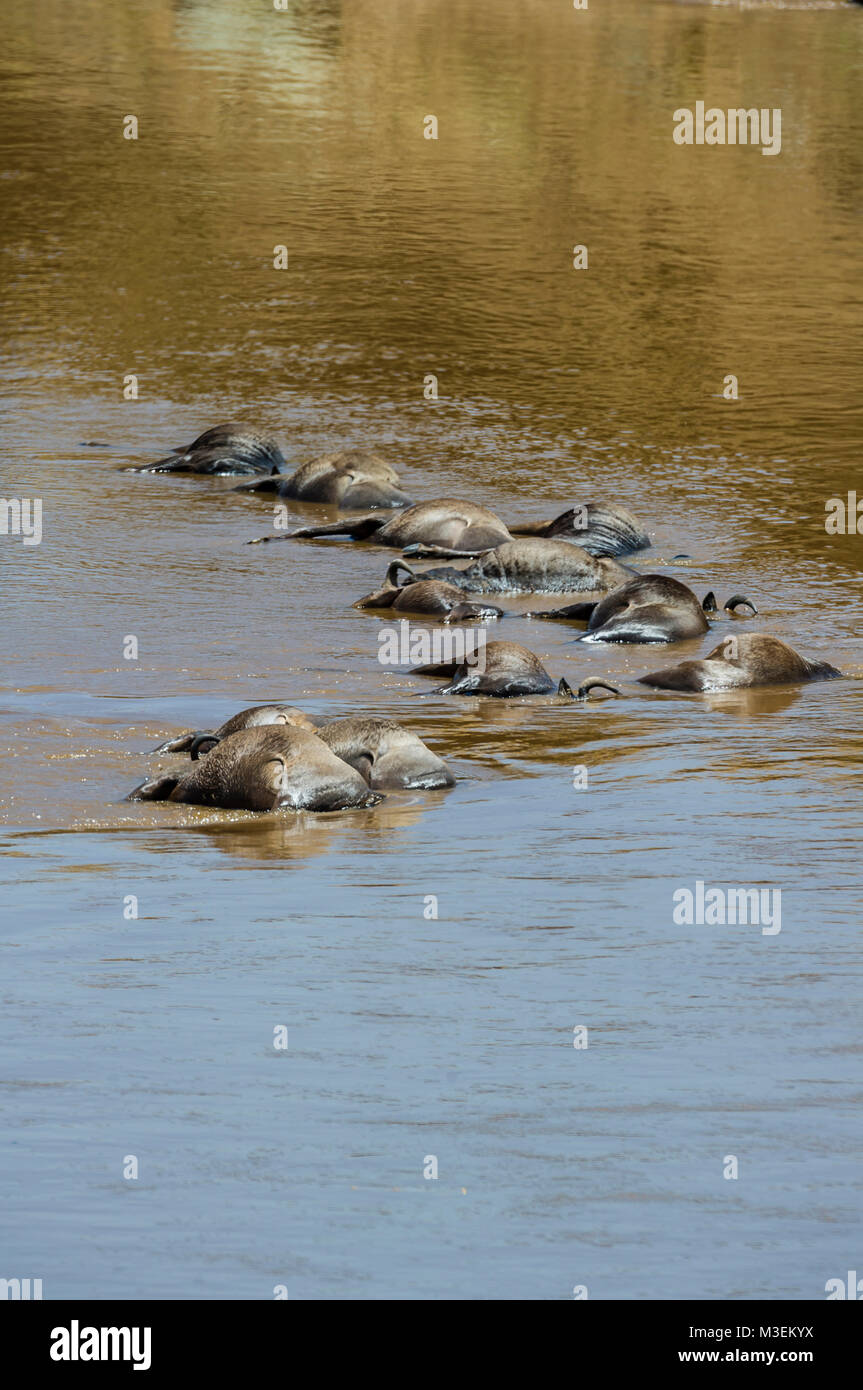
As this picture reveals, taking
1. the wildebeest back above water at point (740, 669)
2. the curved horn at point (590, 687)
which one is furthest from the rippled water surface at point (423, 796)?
the wildebeest back above water at point (740, 669)

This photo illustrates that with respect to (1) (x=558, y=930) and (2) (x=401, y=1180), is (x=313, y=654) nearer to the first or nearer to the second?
(1) (x=558, y=930)

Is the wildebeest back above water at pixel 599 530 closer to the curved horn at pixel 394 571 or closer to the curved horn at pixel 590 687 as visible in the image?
the curved horn at pixel 394 571

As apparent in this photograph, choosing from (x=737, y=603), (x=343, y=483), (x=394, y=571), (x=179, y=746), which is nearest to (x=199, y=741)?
(x=179, y=746)

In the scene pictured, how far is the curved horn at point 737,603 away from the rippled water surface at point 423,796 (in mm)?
120

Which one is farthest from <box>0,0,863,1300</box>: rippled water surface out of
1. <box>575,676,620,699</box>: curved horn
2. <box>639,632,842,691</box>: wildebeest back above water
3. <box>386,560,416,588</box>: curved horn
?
<box>386,560,416,588</box>: curved horn

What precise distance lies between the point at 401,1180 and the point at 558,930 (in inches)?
78.5

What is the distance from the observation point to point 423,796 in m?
8.44

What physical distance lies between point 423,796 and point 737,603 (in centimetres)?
428

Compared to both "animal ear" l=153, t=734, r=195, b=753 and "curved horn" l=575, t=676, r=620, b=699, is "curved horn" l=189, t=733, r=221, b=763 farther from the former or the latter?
"curved horn" l=575, t=676, r=620, b=699

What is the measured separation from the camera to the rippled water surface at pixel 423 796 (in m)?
4.37

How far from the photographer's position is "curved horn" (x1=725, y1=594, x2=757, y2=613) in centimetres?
1214

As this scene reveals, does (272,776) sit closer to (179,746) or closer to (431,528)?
(179,746)

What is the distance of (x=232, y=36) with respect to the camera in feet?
155

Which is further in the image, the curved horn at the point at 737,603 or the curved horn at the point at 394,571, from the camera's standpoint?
the curved horn at the point at 394,571
